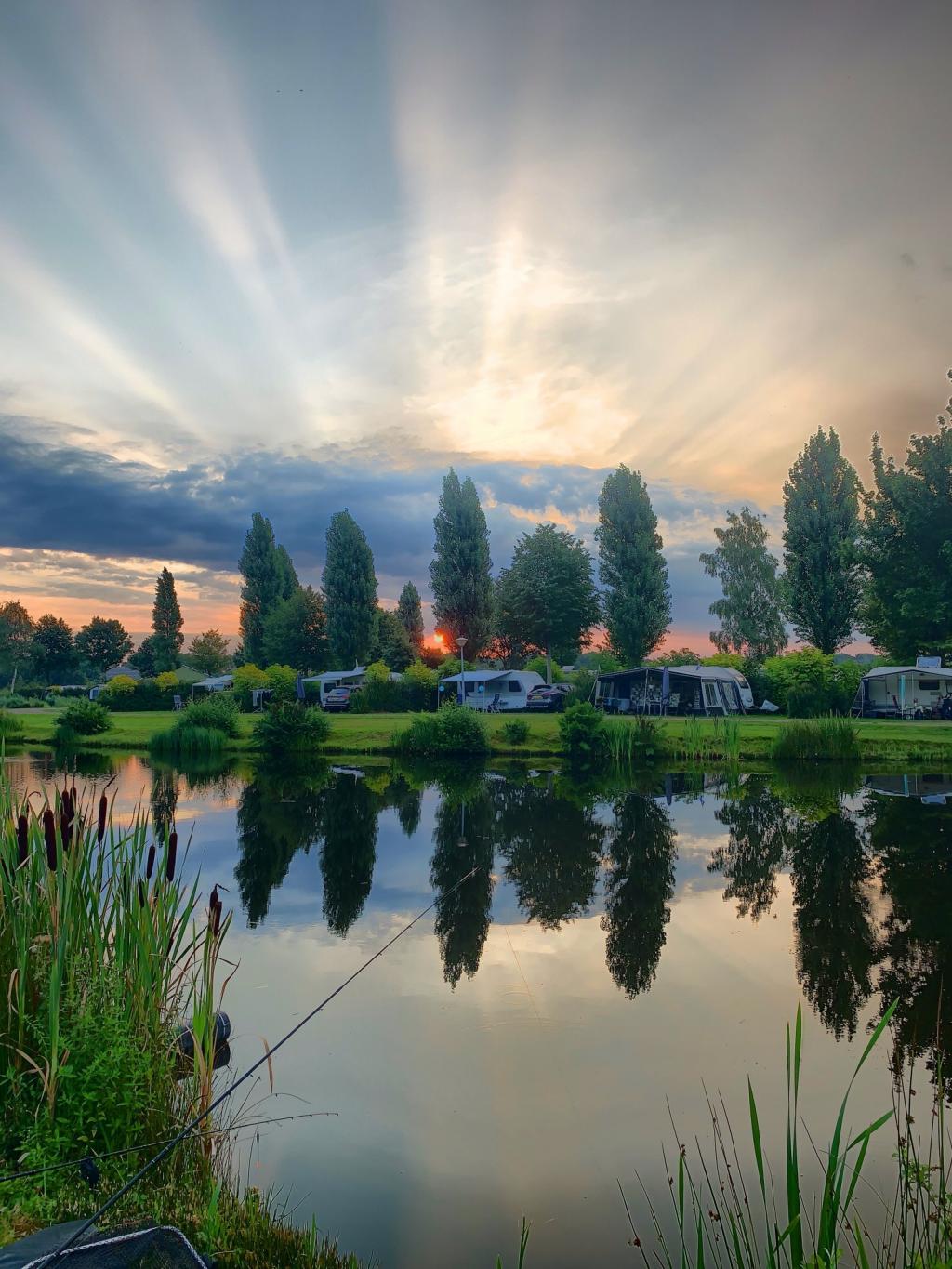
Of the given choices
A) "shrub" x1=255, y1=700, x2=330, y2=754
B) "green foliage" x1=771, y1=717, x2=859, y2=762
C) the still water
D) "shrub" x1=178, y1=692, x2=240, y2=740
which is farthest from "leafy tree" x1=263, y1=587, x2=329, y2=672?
the still water

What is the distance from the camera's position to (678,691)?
124 ft

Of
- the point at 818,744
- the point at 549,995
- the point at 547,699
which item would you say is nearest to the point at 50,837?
the point at 549,995

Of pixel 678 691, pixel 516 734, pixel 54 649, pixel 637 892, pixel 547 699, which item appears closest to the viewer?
pixel 637 892

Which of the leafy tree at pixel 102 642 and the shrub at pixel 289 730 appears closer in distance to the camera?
the shrub at pixel 289 730

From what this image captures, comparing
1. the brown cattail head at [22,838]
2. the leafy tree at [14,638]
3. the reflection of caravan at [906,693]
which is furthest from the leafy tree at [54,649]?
the brown cattail head at [22,838]

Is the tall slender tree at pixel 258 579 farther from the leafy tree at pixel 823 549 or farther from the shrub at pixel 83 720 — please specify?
the leafy tree at pixel 823 549

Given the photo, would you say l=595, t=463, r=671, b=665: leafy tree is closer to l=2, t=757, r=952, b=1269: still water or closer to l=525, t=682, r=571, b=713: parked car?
l=525, t=682, r=571, b=713: parked car

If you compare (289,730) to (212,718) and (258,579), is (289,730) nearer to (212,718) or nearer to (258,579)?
(212,718)

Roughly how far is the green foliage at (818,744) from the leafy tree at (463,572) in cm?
2895

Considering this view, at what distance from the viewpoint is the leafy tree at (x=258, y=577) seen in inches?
2457

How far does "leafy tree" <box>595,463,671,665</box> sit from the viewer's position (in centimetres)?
5000

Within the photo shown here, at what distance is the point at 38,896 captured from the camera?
4.66 metres

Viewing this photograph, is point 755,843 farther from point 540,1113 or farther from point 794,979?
point 540,1113

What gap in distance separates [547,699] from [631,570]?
13639 mm
